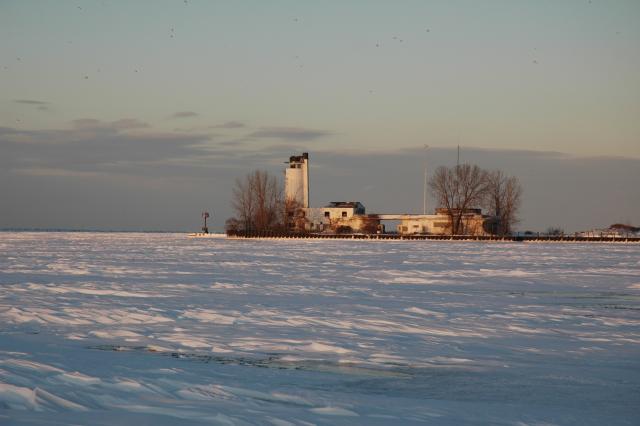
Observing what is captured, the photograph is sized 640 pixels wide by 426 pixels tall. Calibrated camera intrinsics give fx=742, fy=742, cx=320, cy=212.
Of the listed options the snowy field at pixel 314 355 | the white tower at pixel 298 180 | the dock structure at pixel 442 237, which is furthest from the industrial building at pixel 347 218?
the snowy field at pixel 314 355

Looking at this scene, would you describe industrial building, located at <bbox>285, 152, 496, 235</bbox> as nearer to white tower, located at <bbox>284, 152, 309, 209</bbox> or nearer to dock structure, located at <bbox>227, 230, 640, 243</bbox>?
white tower, located at <bbox>284, 152, 309, 209</bbox>

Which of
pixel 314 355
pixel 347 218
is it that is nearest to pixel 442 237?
pixel 347 218

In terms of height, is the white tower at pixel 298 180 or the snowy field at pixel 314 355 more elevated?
the white tower at pixel 298 180

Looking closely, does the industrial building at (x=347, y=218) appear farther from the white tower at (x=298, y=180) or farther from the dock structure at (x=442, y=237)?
the dock structure at (x=442, y=237)

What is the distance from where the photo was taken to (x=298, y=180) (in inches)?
3819

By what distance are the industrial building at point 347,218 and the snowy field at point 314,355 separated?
65.7 m

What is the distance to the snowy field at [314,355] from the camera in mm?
6242

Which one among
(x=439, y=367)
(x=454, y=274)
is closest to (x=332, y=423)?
(x=439, y=367)

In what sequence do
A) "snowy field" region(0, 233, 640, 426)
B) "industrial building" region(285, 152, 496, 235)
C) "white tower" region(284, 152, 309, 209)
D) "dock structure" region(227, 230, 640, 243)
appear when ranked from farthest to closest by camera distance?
1. "white tower" region(284, 152, 309, 209)
2. "industrial building" region(285, 152, 496, 235)
3. "dock structure" region(227, 230, 640, 243)
4. "snowy field" region(0, 233, 640, 426)

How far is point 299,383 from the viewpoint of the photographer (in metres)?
7.30

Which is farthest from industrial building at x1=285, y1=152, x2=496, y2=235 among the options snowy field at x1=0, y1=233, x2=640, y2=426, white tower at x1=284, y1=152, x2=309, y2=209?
snowy field at x1=0, y1=233, x2=640, y2=426

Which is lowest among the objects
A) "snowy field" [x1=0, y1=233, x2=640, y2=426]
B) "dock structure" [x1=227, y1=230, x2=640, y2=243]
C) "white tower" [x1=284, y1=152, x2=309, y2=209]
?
"snowy field" [x1=0, y1=233, x2=640, y2=426]

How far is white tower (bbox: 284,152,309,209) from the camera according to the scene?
95.9m

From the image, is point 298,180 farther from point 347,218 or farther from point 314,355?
point 314,355
